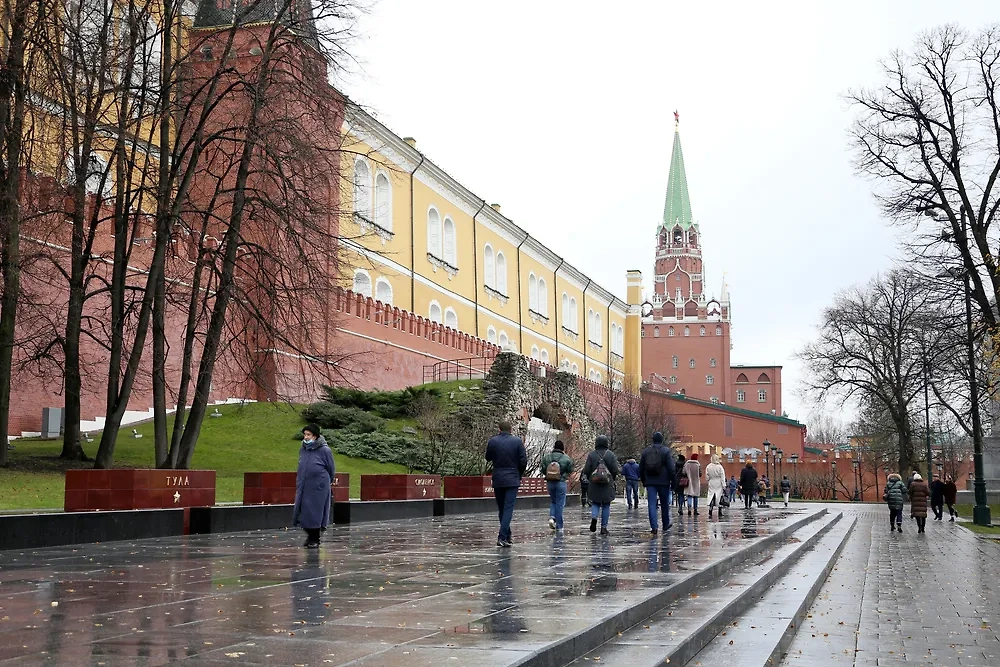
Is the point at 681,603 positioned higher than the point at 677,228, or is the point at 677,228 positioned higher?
the point at 677,228

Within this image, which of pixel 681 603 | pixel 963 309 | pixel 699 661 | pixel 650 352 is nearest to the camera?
pixel 699 661

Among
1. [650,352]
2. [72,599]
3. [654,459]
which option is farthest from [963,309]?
[650,352]

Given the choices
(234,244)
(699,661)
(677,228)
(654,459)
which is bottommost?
(699,661)

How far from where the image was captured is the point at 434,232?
173 feet

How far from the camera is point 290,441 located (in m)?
29.6

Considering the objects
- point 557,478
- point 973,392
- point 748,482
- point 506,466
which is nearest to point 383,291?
point 748,482

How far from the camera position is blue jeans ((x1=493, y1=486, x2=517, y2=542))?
12.5 metres

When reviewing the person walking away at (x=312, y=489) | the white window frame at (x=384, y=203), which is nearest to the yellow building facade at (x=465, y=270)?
the white window frame at (x=384, y=203)

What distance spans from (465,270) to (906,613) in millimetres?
47216

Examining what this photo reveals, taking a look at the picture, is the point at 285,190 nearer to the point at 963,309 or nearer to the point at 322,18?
the point at 322,18

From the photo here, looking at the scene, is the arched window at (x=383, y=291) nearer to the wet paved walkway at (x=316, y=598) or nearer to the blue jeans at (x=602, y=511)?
the blue jeans at (x=602, y=511)

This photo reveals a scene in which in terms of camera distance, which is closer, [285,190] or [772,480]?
[285,190]

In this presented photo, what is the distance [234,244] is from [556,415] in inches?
986

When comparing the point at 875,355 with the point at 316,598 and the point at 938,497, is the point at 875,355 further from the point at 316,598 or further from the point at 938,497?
the point at 316,598
